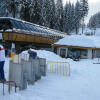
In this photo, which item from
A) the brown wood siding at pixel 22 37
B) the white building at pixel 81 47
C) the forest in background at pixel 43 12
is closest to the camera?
the brown wood siding at pixel 22 37

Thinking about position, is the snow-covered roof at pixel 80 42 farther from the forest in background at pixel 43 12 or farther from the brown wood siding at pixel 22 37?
the forest in background at pixel 43 12

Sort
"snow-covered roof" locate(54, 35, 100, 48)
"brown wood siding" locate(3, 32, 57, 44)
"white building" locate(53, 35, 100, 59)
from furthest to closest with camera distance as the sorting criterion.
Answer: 1. "snow-covered roof" locate(54, 35, 100, 48)
2. "white building" locate(53, 35, 100, 59)
3. "brown wood siding" locate(3, 32, 57, 44)

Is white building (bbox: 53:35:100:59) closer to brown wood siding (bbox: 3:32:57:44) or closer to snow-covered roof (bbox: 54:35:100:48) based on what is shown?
snow-covered roof (bbox: 54:35:100:48)

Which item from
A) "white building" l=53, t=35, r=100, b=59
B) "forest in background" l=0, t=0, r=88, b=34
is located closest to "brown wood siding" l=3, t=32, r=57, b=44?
"white building" l=53, t=35, r=100, b=59

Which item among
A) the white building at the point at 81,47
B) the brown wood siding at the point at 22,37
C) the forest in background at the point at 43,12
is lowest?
the white building at the point at 81,47

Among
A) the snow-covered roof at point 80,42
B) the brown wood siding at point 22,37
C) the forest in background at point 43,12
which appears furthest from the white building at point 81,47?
the forest in background at point 43,12

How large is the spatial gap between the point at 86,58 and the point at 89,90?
14.7 m

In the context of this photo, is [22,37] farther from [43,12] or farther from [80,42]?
[43,12]

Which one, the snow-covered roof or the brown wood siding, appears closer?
the brown wood siding

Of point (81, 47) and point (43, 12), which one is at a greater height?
point (43, 12)

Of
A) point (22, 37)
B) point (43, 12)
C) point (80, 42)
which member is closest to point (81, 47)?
point (80, 42)

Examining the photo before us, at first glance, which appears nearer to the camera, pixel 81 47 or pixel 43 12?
pixel 81 47

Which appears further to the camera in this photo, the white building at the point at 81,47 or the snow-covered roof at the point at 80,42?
the snow-covered roof at the point at 80,42

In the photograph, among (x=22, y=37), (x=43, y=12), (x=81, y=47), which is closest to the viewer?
(x=22, y=37)
